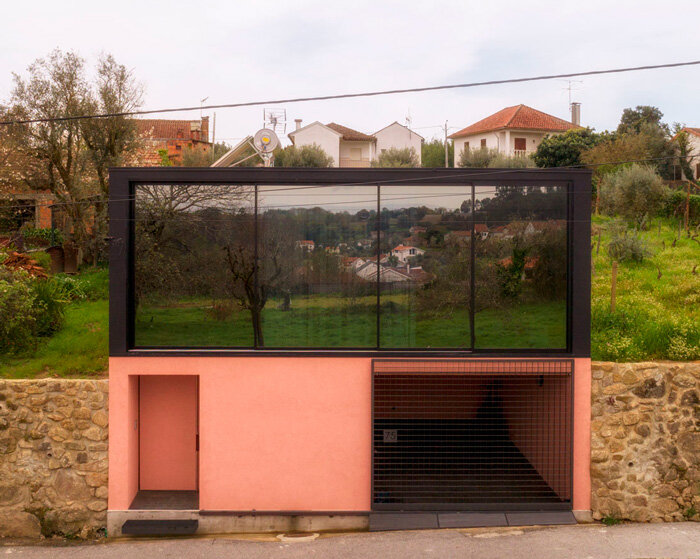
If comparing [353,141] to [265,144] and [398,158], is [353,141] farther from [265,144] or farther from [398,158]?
[265,144]

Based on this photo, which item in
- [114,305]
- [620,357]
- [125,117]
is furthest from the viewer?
[125,117]

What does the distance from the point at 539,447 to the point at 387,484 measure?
227 cm

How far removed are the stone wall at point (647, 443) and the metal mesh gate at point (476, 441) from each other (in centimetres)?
48

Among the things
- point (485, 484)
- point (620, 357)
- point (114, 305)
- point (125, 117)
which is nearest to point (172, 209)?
point (114, 305)

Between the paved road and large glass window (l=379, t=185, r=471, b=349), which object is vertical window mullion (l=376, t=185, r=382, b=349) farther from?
the paved road

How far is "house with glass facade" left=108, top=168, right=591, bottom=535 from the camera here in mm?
8148

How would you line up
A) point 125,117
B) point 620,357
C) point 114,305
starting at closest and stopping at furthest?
point 114,305 < point 620,357 < point 125,117

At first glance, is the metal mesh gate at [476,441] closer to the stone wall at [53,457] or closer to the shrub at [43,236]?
the stone wall at [53,457]

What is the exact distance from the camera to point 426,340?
8.27m

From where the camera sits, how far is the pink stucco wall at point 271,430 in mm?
8234

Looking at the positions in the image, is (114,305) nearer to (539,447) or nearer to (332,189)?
(332,189)

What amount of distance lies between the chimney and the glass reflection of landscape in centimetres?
3836

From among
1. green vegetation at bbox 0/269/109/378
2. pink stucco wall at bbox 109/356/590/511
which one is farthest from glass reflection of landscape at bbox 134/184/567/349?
green vegetation at bbox 0/269/109/378

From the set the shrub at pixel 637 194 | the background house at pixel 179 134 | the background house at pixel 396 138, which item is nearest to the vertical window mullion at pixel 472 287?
the shrub at pixel 637 194
